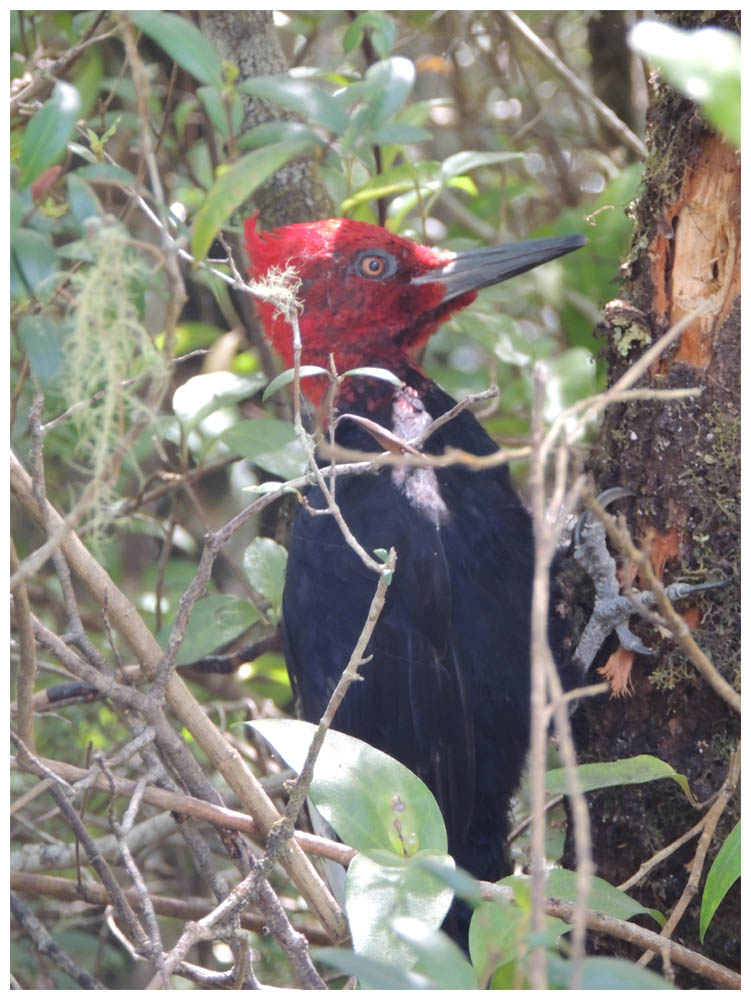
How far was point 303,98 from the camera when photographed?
145 cm

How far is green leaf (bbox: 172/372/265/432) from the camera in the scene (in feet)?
5.81

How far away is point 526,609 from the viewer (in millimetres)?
1724

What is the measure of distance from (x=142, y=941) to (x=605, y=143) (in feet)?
7.41

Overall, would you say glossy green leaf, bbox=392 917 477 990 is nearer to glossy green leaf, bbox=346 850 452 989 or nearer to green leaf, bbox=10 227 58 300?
glossy green leaf, bbox=346 850 452 989

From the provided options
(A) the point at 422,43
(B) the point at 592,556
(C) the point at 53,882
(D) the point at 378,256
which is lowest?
(C) the point at 53,882

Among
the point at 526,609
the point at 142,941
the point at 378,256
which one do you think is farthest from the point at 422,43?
the point at 142,941

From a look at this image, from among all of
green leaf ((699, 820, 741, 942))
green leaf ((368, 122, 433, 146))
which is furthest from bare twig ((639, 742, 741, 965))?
green leaf ((368, 122, 433, 146))

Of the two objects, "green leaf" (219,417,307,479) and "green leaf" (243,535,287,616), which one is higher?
"green leaf" (219,417,307,479)

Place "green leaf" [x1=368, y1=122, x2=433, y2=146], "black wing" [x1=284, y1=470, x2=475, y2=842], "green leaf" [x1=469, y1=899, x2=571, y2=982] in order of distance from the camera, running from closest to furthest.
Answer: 1. "green leaf" [x1=469, y1=899, x2=571, y2=982]
2. "green leaf" [x1=368, y1=122, x2=433, y2=146]
3. "black wing" [x1=284, y1=470, x2=475, y2=842]

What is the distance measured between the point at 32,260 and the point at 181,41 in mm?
337

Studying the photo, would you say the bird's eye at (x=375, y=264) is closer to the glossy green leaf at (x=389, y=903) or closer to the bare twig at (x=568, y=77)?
the bare twig at (x=568, y=77)

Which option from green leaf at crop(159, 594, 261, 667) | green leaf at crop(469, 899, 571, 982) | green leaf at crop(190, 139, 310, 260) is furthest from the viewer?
green leaf at crop(159, 594, 261, 667)

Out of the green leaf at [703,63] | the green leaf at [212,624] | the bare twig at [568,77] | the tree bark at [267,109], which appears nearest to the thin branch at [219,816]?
the green leaf at [212,624]

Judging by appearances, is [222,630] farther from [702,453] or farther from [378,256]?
[702,453]
